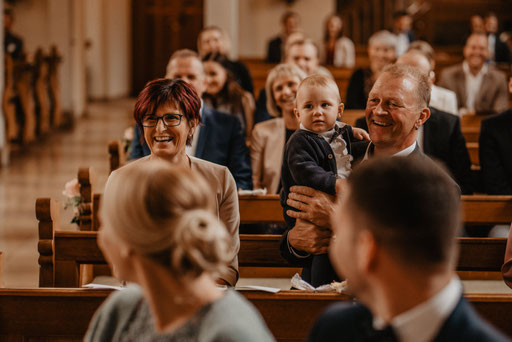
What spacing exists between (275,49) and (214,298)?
9855 mm

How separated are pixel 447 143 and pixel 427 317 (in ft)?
10.3

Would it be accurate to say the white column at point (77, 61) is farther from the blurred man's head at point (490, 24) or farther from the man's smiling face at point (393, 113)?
the man's smiling face at point (393, 113)

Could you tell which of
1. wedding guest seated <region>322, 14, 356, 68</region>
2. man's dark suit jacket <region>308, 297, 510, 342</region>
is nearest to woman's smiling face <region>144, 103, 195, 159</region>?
man's dark suit jacket <region>308, 297, 510, 342</region>

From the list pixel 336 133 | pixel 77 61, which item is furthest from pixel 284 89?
pixel 77 61

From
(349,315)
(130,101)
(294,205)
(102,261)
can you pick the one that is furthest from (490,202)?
(130,101)

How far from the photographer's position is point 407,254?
4.35 feet

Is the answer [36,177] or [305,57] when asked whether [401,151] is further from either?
[36,177]

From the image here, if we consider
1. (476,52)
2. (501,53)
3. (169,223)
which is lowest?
(169,223)

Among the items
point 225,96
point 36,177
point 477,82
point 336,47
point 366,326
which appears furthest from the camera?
point 336,47

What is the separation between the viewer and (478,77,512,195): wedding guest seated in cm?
444

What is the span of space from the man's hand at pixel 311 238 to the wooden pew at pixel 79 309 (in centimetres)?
37

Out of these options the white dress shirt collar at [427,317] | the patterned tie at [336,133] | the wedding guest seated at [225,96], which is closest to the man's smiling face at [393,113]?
the patterned tie at [336,133]

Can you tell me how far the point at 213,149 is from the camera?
4270mm

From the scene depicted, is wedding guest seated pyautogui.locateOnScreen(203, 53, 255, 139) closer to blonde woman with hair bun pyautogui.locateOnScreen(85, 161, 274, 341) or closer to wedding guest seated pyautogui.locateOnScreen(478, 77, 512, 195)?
wedding guest seated pyautogui.locateOnScreen(478, 77, 512, 195)
